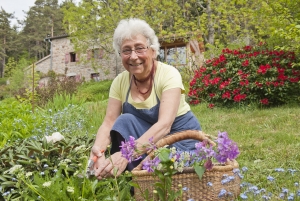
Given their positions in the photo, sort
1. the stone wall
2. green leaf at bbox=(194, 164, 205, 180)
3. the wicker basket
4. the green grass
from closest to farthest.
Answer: green leaf at bbox=(194, 164, 205, 180) → the wicker basket → the green grass → the stone wall

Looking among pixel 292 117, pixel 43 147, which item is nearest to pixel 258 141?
pixel 292 117

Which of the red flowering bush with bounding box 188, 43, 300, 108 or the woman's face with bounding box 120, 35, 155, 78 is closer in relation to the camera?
the woman's face with bounding box 120, 35, 155, 78

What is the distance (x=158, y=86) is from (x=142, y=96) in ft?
0.56

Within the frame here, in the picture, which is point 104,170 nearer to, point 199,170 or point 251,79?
point 199,170

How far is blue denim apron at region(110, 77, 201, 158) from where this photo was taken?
2281mm

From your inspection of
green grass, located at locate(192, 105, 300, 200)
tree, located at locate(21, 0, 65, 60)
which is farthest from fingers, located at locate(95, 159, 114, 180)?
tree, located at locate(21, 0, 65, 60)

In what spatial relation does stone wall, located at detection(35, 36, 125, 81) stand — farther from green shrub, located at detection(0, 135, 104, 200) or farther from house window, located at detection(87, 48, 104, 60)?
green shrub, located at detection(0, 135, 104, 200)

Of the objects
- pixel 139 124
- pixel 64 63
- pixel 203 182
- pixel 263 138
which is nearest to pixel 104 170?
pixel 139 124

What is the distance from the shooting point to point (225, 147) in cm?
151

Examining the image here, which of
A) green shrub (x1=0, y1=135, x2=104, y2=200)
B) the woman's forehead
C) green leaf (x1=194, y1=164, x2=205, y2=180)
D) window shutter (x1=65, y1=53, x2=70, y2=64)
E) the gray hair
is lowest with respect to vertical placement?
green shrub (x1=0, y1=135, x2=104, y2=200)

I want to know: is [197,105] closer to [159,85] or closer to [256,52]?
[256,52]

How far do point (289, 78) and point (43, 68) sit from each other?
23.7 meters

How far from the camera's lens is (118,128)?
7.42ft

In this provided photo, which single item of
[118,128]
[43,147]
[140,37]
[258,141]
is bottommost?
[258,141]
